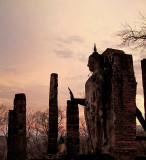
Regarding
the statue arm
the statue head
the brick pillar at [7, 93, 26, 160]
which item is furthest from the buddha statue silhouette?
the brick pillar at [7, 93, 26, 160]

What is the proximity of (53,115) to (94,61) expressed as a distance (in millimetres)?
4992

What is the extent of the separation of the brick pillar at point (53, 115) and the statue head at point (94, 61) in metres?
4.35

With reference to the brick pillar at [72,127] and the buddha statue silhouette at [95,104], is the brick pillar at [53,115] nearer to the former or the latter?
the brick pillar at [72,127]

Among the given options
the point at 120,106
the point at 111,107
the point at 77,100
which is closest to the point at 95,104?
the point at 111,107

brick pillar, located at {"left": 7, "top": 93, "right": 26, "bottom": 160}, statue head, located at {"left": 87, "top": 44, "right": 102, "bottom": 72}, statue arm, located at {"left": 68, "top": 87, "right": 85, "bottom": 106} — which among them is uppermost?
statue head, located at {"left": 87, "top": 44, "right": 102, "bottom": 72}

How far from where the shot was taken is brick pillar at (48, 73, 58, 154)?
12.0 metres

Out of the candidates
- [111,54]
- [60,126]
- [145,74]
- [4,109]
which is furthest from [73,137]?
[4,109]

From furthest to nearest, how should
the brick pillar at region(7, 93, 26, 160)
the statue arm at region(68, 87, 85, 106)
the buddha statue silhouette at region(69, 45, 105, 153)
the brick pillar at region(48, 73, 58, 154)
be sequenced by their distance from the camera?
the brick pillar at region(48, 73, 58, 154) → the brick pillar at region(7, 93, 26, 160) → the statue arm at region(68, 87, 85, 106) → the buddha statue silhouette at region(69, 45, 105, 153)

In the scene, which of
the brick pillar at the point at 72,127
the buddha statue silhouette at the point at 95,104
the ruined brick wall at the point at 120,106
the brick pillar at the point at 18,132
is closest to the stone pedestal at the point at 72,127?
the brick pillar at the point at 72,127

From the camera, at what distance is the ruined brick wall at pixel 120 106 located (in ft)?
22.8

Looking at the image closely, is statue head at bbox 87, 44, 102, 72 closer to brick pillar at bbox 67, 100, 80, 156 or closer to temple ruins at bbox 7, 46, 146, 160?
temple ruins at bbox 7, 46, 146, 160

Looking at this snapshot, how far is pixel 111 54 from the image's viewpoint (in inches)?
304

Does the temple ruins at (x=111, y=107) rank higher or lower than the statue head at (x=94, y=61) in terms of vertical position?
lower

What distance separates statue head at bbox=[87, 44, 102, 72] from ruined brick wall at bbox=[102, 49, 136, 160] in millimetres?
612
